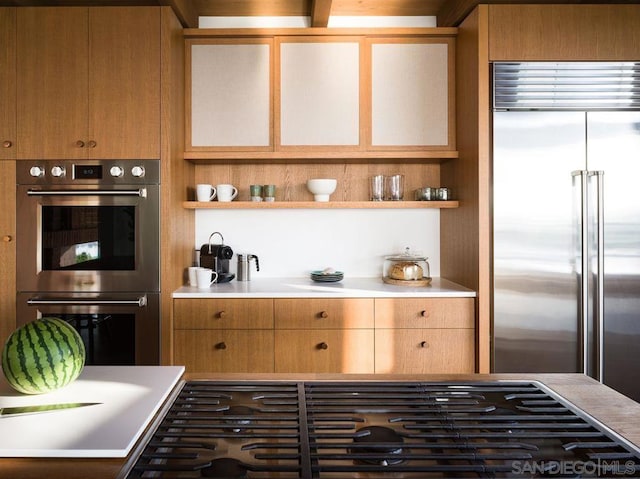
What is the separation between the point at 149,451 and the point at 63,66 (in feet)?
8.39

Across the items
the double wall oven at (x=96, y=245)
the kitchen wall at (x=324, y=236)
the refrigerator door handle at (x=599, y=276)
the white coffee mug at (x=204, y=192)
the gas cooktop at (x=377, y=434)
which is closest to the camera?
the gas cooktop at (x=377, y=434)

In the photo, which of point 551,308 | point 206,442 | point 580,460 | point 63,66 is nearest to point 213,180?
point 63,66

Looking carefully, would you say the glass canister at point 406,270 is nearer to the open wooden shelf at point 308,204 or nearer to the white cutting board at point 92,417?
the open wooden shelf at point 308,204

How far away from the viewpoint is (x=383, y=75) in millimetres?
3006

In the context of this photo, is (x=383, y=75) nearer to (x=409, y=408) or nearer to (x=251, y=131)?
A: (x=251, y=131)

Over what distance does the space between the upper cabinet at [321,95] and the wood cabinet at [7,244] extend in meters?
0.94

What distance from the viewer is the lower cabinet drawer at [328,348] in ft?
8.99

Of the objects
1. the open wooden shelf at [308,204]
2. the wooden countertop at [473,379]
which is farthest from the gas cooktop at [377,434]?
the open wooden shelf at [308,204]

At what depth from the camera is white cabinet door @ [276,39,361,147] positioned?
300 cm

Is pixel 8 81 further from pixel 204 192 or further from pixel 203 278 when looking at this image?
pixel 203 278

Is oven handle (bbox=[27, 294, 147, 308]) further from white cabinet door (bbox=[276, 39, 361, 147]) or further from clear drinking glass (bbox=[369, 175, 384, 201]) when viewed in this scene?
clear drinking glass (bbox=[369, 175, 384, 201])

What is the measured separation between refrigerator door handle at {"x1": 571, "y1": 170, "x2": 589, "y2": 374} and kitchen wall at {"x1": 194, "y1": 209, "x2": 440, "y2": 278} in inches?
35.9

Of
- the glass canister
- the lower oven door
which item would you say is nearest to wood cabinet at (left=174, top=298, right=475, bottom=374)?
the lower oven door

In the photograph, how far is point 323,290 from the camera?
2834 mm
